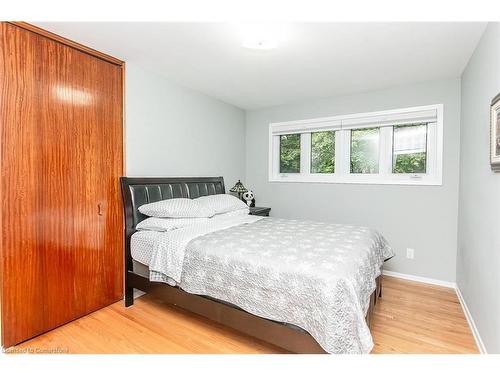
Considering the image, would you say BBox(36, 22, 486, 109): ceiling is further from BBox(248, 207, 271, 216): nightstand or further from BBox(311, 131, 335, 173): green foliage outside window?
BBox(248, 207, 271, 216): nightstand

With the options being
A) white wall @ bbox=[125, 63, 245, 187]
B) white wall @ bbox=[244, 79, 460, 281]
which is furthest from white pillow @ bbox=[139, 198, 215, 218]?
white wall @ bbox=[244, 79, 460, 281]

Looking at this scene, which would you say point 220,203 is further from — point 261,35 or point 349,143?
point 349,143

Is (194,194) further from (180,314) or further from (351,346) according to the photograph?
(351,346)

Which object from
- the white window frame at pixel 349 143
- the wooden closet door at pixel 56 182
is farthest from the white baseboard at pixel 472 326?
the wooden closet door at pixel 56 182

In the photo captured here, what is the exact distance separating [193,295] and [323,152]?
262cm

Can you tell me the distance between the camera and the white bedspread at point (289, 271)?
1419mm

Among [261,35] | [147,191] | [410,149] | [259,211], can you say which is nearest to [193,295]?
[147,191]

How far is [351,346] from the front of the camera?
1391mm

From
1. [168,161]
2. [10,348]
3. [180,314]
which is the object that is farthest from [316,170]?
[10,348]

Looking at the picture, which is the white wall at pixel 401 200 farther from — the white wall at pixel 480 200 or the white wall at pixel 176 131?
the white wall at pixel 176 131

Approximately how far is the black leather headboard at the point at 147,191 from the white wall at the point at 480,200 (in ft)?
8.66

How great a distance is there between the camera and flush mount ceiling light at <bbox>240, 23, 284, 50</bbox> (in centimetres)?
191

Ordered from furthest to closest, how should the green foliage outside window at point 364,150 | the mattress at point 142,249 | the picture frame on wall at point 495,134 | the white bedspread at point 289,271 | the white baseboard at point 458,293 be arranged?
the green foliage outside window at point 364,150 → the mattress at point 142,249 → the white baseboard at point 458,293 → the picture frame on wall at point 495,134 → the white bedspread at point 289,271
